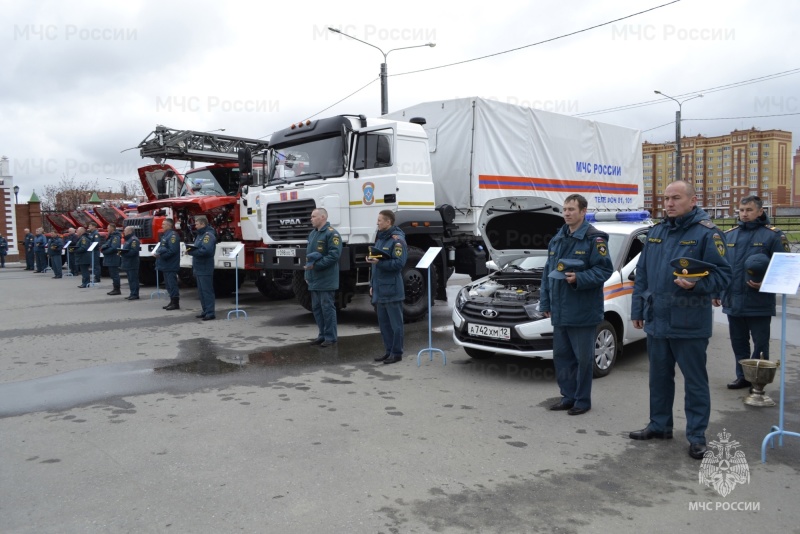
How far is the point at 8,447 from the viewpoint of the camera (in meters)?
4.51

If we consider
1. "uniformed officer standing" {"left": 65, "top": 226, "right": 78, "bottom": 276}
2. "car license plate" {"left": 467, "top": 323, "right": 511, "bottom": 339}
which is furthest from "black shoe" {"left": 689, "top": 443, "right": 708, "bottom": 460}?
"uniformed officer standing" {"left": 65, "top": 226, "right": 78, "bottom": 276}

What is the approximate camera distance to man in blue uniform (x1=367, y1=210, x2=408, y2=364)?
7.15 metres

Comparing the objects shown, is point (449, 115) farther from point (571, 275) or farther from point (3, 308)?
point (3, 308)

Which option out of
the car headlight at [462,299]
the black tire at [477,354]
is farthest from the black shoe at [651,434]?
the car headlight at [462,299]

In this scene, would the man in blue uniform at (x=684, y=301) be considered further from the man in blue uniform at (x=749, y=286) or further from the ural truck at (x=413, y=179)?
the ural truck at (x=413, y=179)

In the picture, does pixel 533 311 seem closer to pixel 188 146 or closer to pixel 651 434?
pixel 651 434

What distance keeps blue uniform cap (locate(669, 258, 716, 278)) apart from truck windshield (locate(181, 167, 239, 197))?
37.4 ft

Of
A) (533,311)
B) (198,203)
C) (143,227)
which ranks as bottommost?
(533,311)

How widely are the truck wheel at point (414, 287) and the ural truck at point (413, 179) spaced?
0.02 metres

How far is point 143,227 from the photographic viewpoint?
1477 cm

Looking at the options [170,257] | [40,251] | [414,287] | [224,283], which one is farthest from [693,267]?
[40,251]

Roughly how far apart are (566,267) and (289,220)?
19.1ft

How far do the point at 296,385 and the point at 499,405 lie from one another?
2.07 meters

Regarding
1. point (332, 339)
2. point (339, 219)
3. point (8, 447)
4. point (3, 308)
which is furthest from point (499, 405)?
point (3, 308)
